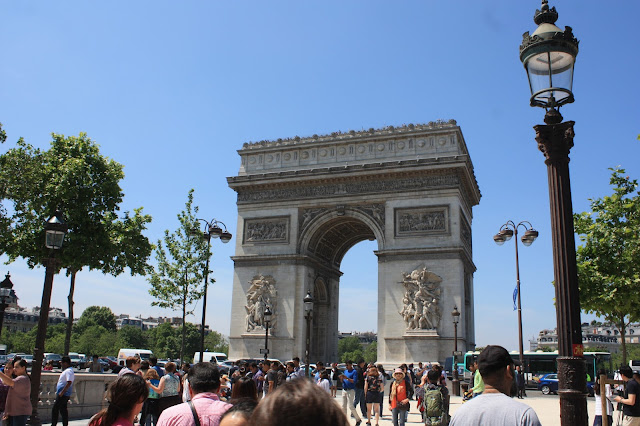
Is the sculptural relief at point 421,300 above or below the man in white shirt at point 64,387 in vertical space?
above

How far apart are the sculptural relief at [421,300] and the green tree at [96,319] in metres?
87.0

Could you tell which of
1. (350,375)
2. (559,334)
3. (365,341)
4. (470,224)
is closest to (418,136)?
(470,224)

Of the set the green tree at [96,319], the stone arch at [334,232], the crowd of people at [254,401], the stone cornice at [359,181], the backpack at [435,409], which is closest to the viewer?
the crowd of people at [254,401]

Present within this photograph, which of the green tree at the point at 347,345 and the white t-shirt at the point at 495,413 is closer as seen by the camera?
the white t-shirt at the point at 495,413

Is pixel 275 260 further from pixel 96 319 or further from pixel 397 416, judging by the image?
pixel 96 319

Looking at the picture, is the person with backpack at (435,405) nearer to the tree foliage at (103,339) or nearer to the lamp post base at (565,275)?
the lamp post base at (565,275)

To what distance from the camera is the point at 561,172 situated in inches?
225

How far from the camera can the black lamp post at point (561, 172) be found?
16.6ft

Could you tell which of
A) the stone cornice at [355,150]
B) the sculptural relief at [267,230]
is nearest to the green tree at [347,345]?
the sculptural relief at [267,230]

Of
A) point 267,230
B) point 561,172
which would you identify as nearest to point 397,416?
point 561,172

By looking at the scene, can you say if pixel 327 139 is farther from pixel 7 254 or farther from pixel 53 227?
pixel 53 227

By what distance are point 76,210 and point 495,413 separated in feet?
88.2

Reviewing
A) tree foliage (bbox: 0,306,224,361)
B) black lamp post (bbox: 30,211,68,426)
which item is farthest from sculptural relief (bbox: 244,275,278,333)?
tree foliage (bbox: 0,306,224,361)

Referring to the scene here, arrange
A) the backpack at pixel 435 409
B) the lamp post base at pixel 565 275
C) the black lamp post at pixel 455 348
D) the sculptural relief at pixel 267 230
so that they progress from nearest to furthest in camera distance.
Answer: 1. the lamp post base at pixel 565 275
2. the backpack at pixel 435 409
3. the black lamp post at pixel 455 348
4. the sculptural relief at pixel 267 230
